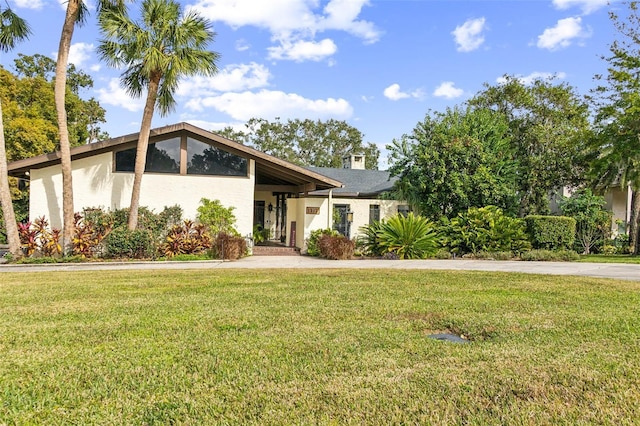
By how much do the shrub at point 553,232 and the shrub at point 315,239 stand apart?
7468 millimetres

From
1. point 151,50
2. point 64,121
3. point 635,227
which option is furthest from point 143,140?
point 635,227

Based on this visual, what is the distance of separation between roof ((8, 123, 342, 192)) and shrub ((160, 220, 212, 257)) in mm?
3152

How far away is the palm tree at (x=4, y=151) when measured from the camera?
44.6 ft

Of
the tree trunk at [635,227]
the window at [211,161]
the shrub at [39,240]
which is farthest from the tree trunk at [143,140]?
the tree trunk at [635,227]

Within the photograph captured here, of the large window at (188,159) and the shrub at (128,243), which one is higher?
the large window at (188,159)

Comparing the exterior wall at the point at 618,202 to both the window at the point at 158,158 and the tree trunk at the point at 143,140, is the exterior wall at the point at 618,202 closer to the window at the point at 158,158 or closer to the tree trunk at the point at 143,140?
the window at the point at 158,158

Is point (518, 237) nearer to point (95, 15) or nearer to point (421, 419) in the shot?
point (421, 419)

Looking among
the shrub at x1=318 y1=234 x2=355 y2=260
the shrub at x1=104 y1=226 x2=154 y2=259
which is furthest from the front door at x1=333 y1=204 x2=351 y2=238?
the shrub at x1=104 y1=226 x2=154 y2=259

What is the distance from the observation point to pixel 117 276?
9984 mm

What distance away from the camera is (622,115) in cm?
1856

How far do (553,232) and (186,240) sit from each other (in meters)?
13.3

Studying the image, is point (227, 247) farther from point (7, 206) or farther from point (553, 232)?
point (553, 232)

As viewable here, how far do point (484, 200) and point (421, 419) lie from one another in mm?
16029

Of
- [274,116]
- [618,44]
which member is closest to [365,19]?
[618,44]
